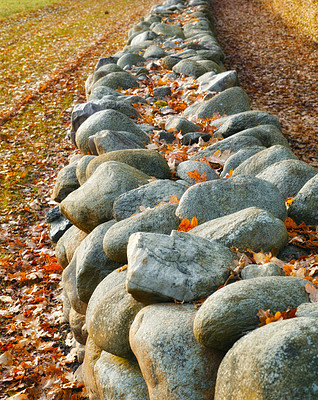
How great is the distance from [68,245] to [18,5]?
838 inches

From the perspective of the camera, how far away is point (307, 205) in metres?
3.35

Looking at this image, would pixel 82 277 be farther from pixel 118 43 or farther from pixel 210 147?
pixel 118 43

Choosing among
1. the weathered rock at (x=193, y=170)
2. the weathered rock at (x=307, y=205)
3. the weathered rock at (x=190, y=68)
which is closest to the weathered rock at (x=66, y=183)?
the weathered rock at (x=193, y=170)

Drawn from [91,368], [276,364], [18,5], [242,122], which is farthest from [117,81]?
[18,5]

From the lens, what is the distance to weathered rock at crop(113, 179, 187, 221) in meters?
3.69

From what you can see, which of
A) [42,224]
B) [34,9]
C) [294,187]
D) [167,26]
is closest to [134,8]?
[34,9]

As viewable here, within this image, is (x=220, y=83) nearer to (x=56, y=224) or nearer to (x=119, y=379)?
(x=56, y=224)

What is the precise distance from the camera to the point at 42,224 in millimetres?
6020

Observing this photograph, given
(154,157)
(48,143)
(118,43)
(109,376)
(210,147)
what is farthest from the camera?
(118,43)

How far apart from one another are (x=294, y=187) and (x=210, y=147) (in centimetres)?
148

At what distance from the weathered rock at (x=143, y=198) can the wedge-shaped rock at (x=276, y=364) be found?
1.93 m

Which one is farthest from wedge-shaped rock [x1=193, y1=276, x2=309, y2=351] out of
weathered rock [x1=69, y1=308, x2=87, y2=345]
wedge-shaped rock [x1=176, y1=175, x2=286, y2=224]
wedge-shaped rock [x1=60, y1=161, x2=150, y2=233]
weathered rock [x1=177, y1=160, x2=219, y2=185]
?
weathered rock [x1=177, y1=160, x2=219, y2=185]

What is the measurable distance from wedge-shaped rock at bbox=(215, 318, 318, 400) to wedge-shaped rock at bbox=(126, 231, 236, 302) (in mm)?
684

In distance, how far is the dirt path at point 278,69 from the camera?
7.63 meters
